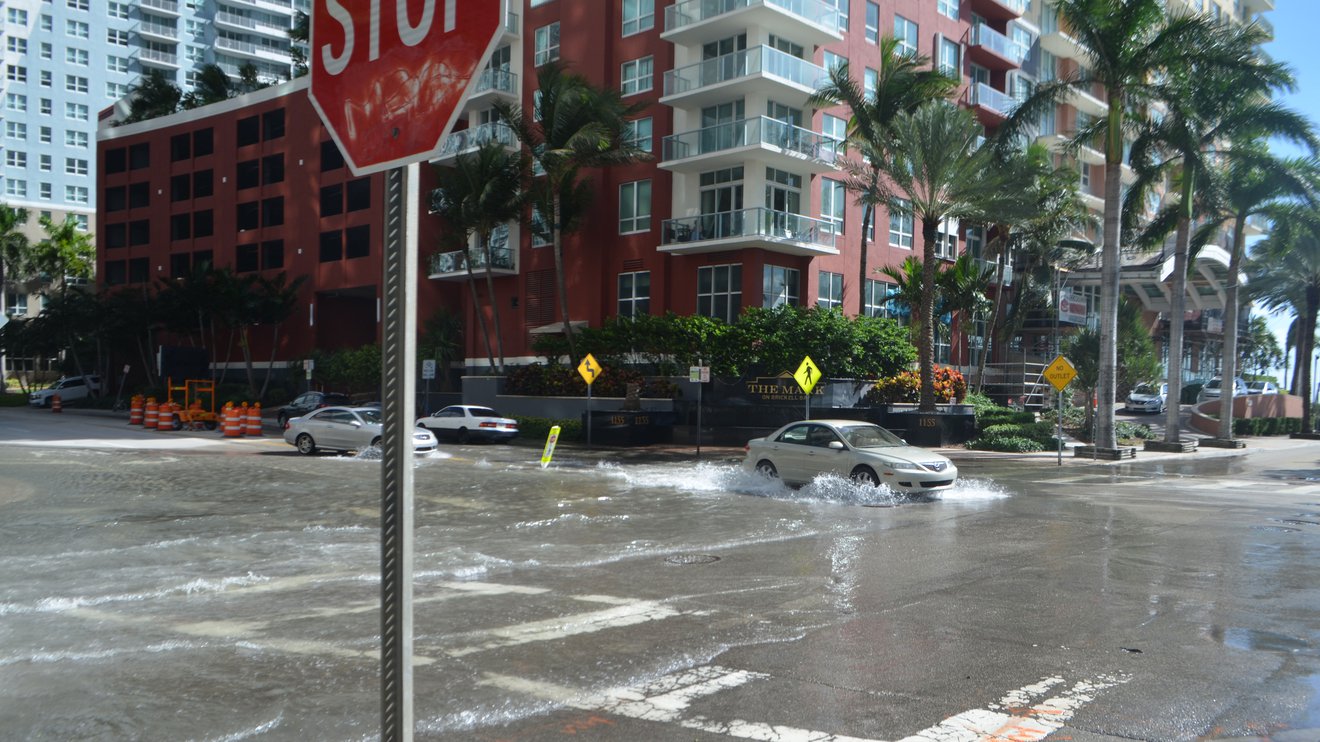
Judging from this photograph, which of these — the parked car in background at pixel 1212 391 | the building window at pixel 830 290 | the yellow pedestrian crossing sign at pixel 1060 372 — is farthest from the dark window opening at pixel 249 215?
the parked car in background at pixel 1212 391

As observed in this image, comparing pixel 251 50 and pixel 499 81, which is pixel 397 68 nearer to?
pixel 499 81

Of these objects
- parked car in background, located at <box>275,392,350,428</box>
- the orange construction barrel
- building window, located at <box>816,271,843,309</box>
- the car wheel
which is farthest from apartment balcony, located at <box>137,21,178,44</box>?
the car wheel

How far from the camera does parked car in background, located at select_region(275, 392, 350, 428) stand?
4359 cm

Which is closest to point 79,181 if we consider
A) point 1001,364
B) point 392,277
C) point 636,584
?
point 1001,364

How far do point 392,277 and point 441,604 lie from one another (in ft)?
23.1

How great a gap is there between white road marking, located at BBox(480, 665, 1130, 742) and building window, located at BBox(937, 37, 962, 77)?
147 ft

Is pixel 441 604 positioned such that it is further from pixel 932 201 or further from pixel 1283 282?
pixel 1283 282

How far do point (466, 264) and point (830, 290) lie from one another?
53.4 ft

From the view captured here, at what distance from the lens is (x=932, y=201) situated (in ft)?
104

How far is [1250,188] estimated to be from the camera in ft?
120

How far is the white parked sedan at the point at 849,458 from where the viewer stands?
18.3 m

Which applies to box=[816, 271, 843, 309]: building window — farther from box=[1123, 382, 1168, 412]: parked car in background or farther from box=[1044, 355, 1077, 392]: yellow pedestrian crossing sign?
box=[1123, 382, 1168, 412]: parked car in background

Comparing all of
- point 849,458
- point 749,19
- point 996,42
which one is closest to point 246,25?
point 996,42

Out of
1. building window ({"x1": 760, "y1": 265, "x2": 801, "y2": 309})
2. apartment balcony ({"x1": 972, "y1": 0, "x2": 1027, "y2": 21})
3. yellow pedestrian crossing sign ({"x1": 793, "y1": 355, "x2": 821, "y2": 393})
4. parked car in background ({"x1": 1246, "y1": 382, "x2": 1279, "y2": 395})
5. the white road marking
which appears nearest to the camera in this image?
the white road marking
